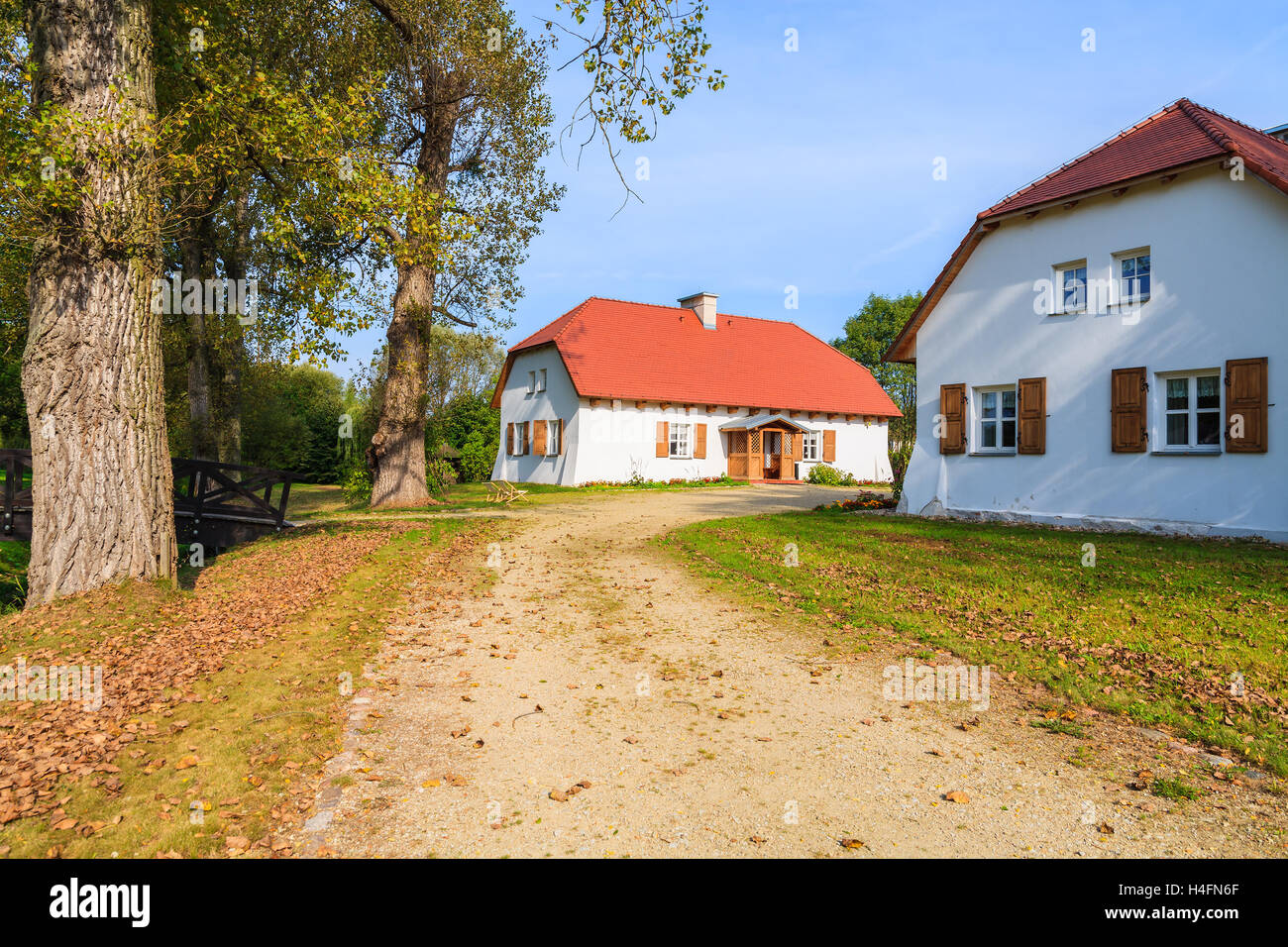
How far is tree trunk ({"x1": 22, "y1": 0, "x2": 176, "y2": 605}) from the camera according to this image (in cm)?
774

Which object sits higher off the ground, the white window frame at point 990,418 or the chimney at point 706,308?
the chimney at point 706,308

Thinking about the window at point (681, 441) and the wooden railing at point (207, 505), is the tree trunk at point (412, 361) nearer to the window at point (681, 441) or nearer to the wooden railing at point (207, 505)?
the wooden railing at point (207, 505)

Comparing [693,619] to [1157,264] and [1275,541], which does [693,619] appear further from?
[1157,264]

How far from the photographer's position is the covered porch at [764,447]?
109 ft

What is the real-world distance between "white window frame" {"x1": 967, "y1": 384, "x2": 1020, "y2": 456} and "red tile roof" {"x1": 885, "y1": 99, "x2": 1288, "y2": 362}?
2321 millimetres

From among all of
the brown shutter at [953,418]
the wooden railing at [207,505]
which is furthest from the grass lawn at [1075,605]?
the wooden railing at [207,505]

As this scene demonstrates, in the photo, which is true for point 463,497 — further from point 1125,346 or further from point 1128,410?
point 1125,346

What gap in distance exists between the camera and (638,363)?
106 feet

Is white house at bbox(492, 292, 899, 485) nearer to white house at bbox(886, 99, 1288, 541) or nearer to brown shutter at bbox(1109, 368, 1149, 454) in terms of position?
white house at bbox(886, 99, 1288, 541)

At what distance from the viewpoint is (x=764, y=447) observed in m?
34.3

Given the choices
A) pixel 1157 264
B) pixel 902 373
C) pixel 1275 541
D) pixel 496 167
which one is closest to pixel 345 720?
pixel 1275 541

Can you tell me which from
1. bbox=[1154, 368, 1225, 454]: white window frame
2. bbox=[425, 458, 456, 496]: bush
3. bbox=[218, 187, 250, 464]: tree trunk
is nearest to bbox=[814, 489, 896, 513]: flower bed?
bbox=[1154, 368, 1225, 454]: white window frame

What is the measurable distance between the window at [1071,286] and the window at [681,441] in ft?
58.1

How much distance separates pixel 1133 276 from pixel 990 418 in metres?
3.89
